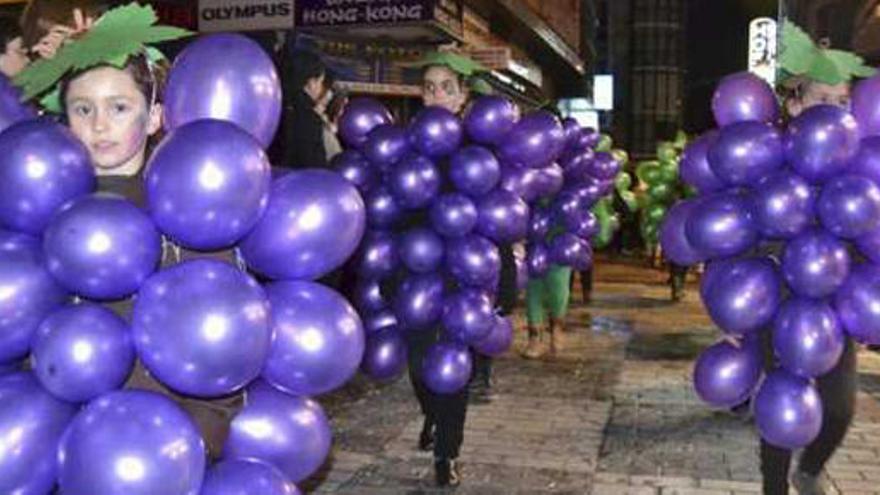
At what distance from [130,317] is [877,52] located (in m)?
12.8

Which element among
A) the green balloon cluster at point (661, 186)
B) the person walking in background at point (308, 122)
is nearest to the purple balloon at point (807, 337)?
the person walking in background at point (308, 122)

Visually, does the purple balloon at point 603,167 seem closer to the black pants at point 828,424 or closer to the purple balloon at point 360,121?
the purple balloon at point 360,121

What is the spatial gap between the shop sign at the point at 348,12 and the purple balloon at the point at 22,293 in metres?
7.12

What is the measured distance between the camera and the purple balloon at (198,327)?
225cm

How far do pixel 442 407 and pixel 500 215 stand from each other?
39.4 inches

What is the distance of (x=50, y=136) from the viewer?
7.76ft

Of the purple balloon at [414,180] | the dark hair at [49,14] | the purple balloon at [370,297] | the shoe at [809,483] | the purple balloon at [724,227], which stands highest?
the dark hair at [49,14]

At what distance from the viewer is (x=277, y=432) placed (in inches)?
103

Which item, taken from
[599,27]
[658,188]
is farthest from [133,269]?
[599,27]

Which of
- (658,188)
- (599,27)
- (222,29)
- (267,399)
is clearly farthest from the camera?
(599,27)

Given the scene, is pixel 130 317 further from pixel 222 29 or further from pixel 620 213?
pixel 620 213

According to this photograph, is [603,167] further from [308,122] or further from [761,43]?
[761,43]

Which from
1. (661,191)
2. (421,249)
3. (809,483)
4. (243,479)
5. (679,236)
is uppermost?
(679,236)

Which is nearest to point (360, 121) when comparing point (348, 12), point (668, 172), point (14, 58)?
point (14, 58)
